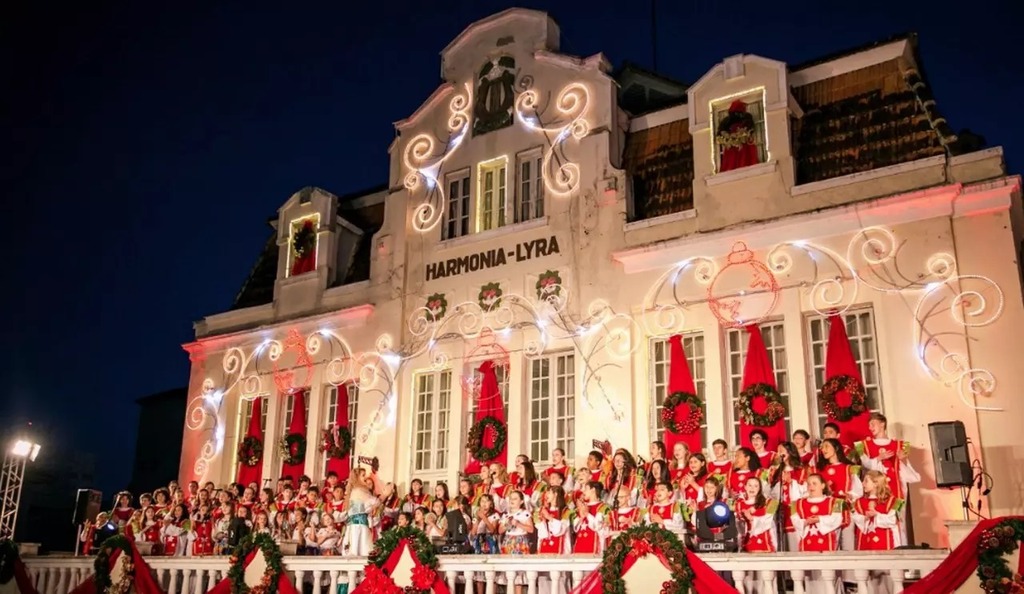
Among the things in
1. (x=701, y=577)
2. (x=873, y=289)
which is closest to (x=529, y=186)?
(x=873, y=289)

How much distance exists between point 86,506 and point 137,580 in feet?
14.0

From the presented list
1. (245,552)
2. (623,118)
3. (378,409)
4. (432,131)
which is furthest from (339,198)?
(245,552)

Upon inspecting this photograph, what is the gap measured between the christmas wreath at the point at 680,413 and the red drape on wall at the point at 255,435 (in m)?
9.80

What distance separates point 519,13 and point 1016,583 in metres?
14.5

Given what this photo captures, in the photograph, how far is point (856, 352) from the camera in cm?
1402

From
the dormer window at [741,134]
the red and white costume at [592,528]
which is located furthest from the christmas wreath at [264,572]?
the dormer window at [741,134]

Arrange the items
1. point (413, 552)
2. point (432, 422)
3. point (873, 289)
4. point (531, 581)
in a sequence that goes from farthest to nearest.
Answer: point (432, 422)
point (873, 289)
point (413, 552)
point (531, 581)

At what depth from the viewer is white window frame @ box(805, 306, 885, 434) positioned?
44.9 ft

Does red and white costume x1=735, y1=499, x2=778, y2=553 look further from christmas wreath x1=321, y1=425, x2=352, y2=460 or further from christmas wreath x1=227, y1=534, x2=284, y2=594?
christmas wreath x1=321, y1=425, x2=352, y2=460

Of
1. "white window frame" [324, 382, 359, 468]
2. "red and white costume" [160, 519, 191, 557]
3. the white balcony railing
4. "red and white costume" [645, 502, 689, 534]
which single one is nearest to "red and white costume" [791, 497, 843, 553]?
the white balcony railing

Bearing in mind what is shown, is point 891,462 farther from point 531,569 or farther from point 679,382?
point 531,569

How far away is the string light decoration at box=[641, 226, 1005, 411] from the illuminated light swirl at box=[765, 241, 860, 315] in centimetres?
1

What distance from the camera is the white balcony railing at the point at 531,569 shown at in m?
9.37

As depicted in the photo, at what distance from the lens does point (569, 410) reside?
16.6 meters
